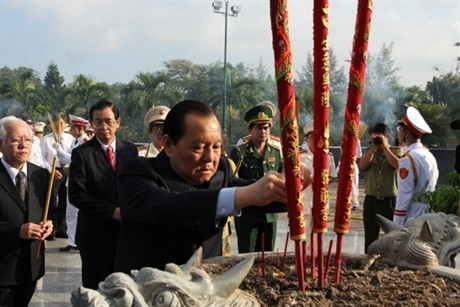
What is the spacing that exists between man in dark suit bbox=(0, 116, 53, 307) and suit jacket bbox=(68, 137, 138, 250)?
367 mm

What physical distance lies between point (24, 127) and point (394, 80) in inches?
1881

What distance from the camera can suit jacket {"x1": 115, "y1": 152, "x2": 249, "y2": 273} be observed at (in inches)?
73.1

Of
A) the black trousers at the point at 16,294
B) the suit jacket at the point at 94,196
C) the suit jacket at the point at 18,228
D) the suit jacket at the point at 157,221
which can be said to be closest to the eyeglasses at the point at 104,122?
the suit jacket at the point at 94,196

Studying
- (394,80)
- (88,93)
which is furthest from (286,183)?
(394,80)

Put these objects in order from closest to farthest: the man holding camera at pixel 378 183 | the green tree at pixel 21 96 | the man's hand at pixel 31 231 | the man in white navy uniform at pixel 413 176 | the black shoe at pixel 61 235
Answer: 1. the man's hand at pixel 31 231
2. the man in white navy uniform at pixel 413 176
3. the man holding camera at pixel 378 183
4. the black shoe at pixel 61 235
5. the green tree at pixel 21 96

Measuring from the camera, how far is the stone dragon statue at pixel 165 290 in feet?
4.47

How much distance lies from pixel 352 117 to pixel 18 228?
7.55 feet

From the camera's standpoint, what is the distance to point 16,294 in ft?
11.5

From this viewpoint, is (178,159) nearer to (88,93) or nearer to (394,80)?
(88,93)

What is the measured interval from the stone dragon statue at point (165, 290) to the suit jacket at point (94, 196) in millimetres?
2456

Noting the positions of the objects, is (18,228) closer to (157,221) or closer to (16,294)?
(16,294)

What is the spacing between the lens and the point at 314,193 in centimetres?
178

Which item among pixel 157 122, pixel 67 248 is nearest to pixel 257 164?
pixel 157 122

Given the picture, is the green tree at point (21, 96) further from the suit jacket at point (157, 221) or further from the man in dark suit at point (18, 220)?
the suit jacket at point (157, 221)
